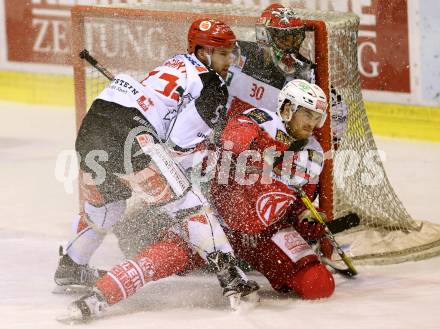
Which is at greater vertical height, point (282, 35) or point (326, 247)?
point (282, 35)

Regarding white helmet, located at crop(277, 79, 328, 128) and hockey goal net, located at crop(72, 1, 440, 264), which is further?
hockey goal net, located at crop(72, 1, 440, 264)

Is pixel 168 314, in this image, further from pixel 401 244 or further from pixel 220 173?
pixel 401 244

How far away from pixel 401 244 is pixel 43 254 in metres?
1.52

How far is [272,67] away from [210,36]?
52 centimetres

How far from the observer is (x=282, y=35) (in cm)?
503

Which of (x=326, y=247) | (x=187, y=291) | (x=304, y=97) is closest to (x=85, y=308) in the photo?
(x=187, y=291)

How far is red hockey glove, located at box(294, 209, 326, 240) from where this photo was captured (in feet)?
15.8

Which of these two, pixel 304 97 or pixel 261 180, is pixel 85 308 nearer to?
pixel 261 180

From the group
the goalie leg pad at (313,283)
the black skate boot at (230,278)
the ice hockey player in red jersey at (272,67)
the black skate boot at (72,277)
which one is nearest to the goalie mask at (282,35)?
the ice hockey player in red jersey at (272,67)

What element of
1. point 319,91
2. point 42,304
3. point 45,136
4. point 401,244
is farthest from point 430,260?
point 45,136

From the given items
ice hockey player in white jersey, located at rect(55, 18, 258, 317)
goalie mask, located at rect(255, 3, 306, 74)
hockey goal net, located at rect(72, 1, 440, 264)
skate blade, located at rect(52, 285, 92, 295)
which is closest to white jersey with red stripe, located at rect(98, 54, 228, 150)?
ice hockey player in white jersey, located at rect(55, 18, 258, 317)

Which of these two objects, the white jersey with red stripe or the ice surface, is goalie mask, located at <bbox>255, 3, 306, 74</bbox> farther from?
the ice surface

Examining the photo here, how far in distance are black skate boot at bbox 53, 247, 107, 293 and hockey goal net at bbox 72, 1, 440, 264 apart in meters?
1.00

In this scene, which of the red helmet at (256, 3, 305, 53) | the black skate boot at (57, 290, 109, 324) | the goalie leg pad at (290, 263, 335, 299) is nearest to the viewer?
the black skate boot at (57, 290, 109, 324)
